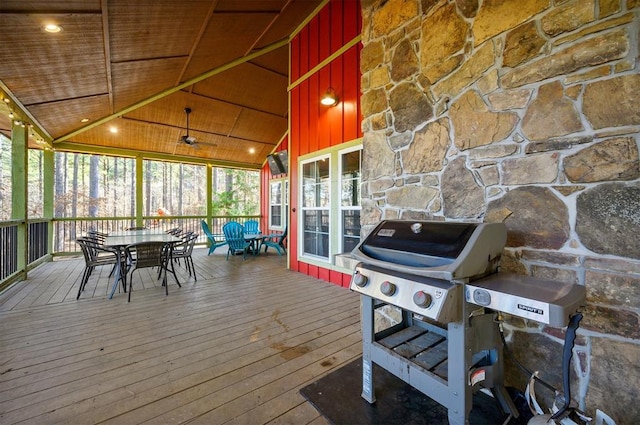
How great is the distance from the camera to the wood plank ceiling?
2977mm

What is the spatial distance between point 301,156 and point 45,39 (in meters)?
3.57

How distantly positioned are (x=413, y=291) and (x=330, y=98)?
11.7ft

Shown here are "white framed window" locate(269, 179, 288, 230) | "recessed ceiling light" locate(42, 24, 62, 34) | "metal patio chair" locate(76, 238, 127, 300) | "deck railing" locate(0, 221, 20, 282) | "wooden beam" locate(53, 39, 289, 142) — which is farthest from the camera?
"white framed window" locate(269, 179, 288, 230)

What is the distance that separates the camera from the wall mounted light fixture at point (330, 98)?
4.07 m

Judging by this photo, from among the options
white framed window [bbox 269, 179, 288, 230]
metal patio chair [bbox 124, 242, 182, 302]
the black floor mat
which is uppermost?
white framed window [bbox 269, 179, 288, 230]

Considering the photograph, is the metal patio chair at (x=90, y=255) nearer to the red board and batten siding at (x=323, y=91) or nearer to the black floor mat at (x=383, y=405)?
the red board and batten siding at (x=323, y=91)

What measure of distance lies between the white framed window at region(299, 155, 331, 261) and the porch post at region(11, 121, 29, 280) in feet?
15.3

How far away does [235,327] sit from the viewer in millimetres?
2646

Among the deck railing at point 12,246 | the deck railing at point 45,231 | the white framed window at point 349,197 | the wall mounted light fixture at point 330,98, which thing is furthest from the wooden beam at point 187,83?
the white framed window at point 349,197

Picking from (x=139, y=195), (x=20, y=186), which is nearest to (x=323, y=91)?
(x=20, y=186)

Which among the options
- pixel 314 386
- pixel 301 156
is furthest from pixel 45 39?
pixel 314 386

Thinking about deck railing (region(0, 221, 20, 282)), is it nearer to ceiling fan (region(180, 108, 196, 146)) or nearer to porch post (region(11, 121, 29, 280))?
porch post (region(11, 121, 29, 280))

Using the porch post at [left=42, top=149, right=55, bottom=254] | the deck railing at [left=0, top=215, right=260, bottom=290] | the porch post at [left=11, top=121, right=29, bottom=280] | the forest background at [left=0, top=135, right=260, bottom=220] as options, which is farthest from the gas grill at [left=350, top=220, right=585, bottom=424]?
the forest background at [left=0, top=135, right=260, bottom=220]

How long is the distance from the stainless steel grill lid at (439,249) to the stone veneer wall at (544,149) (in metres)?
0.34
